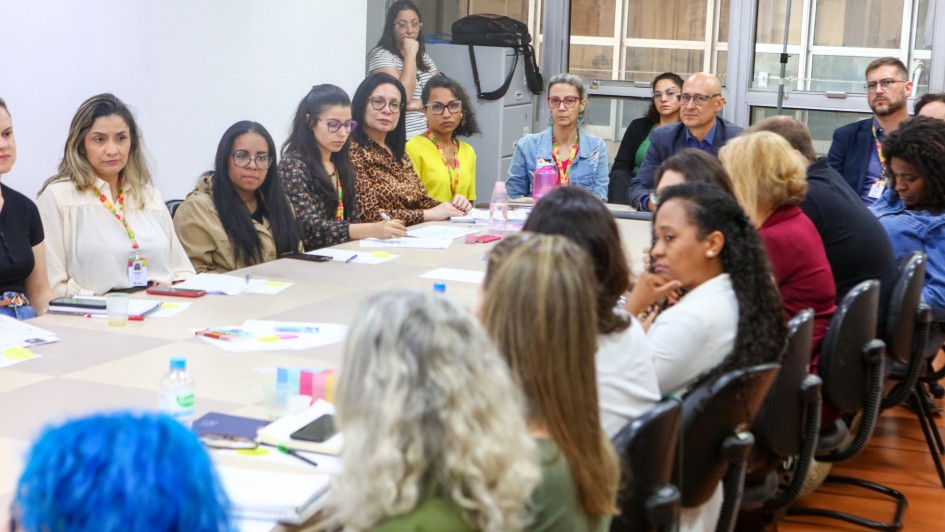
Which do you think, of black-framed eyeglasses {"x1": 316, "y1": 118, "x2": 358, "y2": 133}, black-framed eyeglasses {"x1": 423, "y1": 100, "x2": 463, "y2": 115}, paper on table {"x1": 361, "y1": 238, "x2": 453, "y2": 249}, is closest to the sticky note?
paper on table {"x1": 361, "y1": 238, "x2": 453, "y2": 249}

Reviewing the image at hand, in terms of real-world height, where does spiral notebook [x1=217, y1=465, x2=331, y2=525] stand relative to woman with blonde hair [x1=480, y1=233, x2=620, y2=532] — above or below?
below

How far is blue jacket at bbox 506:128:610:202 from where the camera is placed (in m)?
6.03

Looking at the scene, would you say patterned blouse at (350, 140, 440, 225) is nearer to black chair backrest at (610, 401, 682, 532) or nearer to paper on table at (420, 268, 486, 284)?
paper on table at (420, 268, 486, 284)

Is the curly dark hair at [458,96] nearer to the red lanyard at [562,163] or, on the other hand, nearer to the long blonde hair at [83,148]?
the red lanyard at [562,163]

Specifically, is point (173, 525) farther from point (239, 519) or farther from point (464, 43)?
point (464, 43)

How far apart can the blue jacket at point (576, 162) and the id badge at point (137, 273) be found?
8.85 feet

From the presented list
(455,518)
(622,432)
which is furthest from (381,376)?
(622,432)

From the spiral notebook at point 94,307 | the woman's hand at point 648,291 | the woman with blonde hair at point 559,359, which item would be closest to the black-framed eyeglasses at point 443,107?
the spiral notebook at point 94,307

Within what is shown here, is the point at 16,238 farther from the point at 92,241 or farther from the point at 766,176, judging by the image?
the point at 766,176

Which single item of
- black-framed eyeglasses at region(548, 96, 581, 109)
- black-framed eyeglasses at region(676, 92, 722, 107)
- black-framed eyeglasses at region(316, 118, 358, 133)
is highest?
black-framed eyeglasses at region(676, 92, 722, 107)

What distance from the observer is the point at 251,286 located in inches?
147

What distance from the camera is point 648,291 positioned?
2926 mm

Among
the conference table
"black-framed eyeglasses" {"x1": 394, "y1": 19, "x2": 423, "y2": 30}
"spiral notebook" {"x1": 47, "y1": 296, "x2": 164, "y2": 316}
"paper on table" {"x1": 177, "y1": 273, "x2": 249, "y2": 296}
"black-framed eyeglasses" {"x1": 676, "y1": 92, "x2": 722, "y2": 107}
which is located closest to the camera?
the conference table

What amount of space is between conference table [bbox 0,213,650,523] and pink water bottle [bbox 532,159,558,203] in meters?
1.87
